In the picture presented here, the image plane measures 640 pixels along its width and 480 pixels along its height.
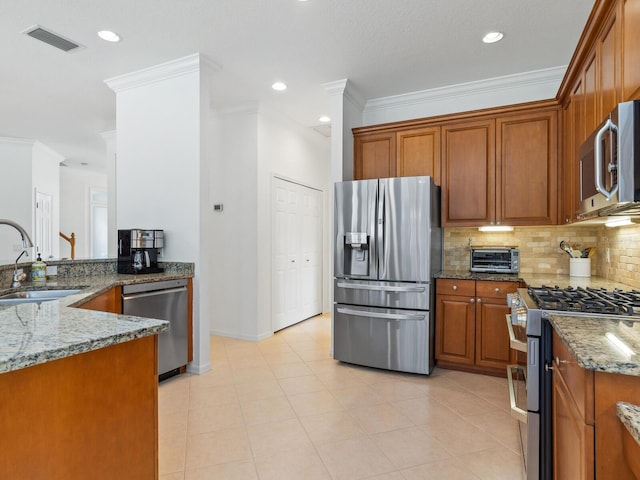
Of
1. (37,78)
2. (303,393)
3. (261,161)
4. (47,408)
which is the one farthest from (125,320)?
(37,78)

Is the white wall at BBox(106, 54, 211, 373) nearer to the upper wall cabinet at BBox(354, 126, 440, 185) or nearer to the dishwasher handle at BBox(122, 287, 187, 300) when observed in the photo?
the dishwasher handle at BBox(122, 287, 187, 300)

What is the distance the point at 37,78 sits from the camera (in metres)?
3.75

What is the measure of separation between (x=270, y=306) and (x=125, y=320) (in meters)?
3.39

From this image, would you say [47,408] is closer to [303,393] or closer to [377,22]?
[303,393]

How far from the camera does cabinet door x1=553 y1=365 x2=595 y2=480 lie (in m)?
1.02

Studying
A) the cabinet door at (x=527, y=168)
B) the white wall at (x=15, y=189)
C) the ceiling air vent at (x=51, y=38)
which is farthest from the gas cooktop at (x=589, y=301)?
the white wall at (x=15, y=189)

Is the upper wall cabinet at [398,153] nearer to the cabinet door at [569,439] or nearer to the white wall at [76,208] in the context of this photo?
the cabinet door at [569,439]

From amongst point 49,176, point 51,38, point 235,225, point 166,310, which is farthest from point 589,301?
point 49,176

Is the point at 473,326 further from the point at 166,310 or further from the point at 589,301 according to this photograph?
the point at 166,310

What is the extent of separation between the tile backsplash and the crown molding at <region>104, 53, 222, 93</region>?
2.79 meters

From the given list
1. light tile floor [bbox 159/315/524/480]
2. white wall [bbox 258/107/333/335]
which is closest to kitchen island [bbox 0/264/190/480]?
light tile floor [bbox 159/315/524/480]

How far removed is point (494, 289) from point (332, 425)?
69.2 inches

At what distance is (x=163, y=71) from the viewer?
3.42 m

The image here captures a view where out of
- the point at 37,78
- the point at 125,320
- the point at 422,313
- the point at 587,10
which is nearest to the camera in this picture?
the point at 125,320
